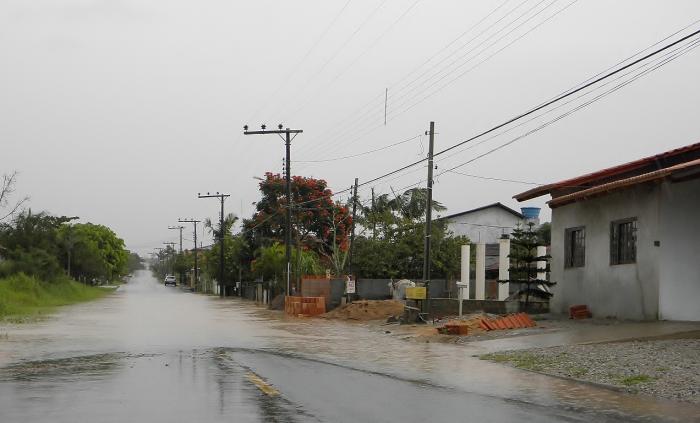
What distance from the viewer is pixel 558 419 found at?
9836mm

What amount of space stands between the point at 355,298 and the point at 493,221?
1263 inches

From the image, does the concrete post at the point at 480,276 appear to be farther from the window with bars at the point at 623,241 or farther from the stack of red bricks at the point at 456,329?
the window with bars at the point at 623,241

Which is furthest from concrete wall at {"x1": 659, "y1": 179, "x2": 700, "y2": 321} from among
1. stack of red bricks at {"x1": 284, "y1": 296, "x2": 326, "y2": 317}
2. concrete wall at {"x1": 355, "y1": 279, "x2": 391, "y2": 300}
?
concrete wall at {"x1": 355, "y1": 279, "x2": 391, "y2": 300}

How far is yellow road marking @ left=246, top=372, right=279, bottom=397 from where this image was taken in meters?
11.5

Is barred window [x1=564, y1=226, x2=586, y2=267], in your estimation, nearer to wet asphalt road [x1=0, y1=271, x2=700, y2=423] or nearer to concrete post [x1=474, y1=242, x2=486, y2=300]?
concrete post [x1=474, y1=242, x2=486, y2=300]

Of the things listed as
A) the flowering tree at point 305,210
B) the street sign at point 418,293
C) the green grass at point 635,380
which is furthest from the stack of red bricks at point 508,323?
the flowering tree at point 305,210

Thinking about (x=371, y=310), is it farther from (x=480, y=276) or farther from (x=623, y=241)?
(x=623, y=241)

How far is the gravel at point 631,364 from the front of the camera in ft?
42.1

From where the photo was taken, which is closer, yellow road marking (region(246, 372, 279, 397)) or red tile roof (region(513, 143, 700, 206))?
yellow road marking (region(246, 372, 279, 397))

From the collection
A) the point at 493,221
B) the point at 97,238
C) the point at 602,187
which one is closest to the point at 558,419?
the point at 602,187

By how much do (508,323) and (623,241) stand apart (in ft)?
12.9

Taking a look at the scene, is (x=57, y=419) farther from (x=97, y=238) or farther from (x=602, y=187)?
(x=97, y=238)

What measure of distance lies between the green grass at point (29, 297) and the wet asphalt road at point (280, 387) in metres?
17.9

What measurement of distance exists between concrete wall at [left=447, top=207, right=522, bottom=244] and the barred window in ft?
144
